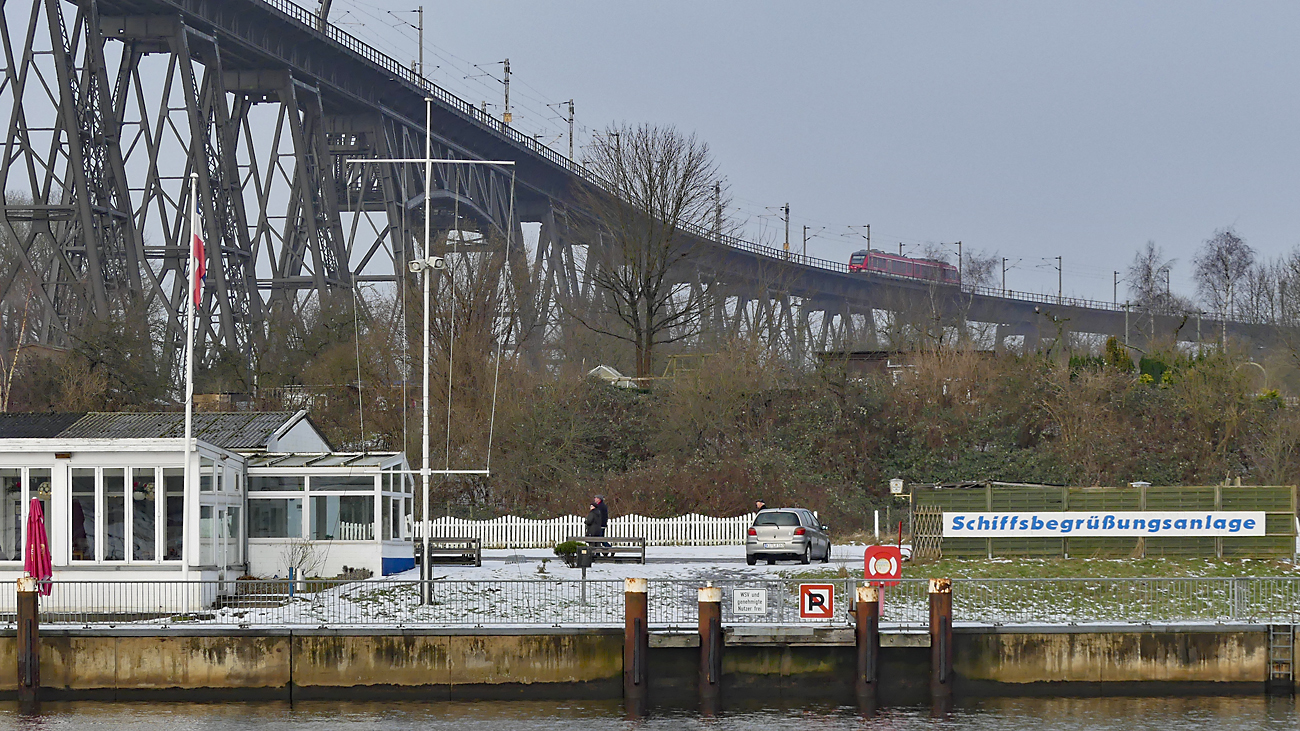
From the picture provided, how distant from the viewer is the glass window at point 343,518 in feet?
115

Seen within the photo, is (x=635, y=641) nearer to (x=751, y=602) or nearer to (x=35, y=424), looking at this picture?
(x=751, y=602)

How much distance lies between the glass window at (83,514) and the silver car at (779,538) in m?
15.5

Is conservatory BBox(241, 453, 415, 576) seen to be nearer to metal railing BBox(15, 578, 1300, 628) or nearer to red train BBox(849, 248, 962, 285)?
metal railing BBox(15, 578, 1300, 628)

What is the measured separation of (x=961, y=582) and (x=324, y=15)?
54301mm

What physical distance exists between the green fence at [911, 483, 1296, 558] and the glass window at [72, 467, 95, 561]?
2058 cm

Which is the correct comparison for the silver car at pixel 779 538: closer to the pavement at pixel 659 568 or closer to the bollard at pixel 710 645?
the pavement at pixel 659 568

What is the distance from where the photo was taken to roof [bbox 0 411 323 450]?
3631 centimetres

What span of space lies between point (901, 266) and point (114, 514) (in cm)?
10606

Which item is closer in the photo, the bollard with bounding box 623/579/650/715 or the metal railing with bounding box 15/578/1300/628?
the bollard with bounding box 623/579/650/715

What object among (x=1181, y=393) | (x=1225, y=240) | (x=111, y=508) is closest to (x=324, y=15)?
(x=1181, y=393)

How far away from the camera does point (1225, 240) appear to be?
10106cm

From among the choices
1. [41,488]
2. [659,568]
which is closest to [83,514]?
[41,488]

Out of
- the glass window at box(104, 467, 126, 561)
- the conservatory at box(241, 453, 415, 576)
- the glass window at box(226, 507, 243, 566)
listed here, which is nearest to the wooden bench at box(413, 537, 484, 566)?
the conservatory at box(241, 453, 415, 576)

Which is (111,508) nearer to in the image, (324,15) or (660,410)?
(660,410)
